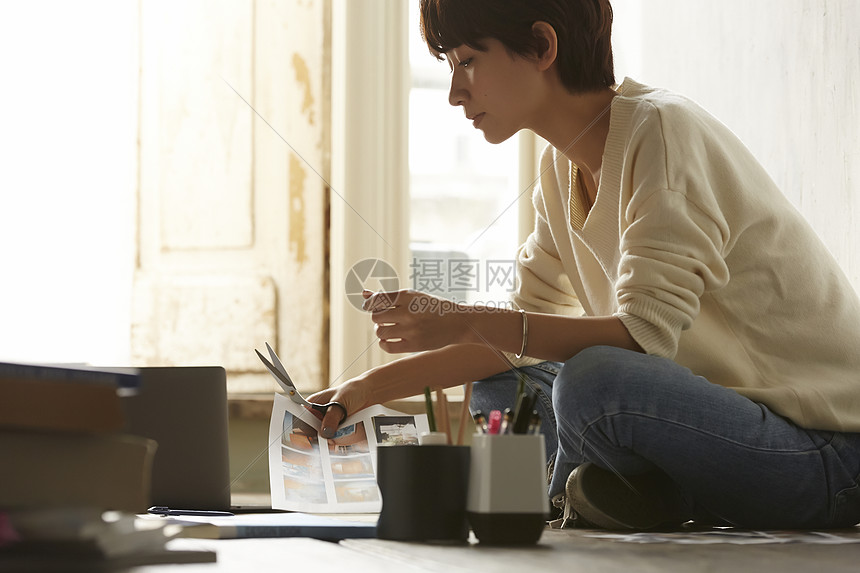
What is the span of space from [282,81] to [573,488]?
4.40ft

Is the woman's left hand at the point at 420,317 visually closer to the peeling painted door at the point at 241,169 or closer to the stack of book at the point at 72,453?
the stack of book at the point at 72,453

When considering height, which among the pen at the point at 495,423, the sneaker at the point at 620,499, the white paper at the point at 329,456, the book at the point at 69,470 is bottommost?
A: the sneaker at the point at 620,499

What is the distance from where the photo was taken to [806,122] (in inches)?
60.0

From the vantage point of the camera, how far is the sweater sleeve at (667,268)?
0.97 m

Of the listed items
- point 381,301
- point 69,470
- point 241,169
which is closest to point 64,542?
point 69,470

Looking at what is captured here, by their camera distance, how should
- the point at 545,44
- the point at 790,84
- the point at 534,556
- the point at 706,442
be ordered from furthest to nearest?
the point at 790,84 → the point at 545,44 → the point at 706,442 → the point at 534,556

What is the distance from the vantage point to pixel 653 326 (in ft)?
3.23

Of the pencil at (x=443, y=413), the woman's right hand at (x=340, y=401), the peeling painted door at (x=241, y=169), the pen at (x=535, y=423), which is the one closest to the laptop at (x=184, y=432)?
the woman's right hand at (x=340, y=401)

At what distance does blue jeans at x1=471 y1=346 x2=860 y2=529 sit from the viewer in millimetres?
938

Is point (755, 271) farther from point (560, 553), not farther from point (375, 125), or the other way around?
point (375, 125)

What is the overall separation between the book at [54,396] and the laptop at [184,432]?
646mm

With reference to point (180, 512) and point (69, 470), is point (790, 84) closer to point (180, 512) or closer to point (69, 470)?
point (180, 512)

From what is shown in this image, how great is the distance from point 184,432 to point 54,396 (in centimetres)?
68

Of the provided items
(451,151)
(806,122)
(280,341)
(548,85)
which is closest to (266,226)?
(280,341)
